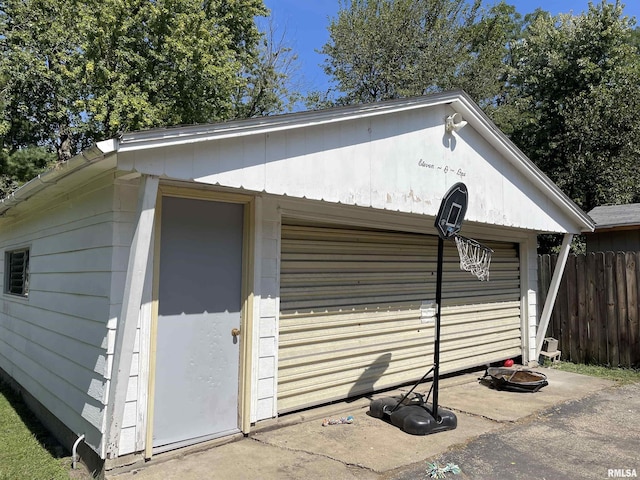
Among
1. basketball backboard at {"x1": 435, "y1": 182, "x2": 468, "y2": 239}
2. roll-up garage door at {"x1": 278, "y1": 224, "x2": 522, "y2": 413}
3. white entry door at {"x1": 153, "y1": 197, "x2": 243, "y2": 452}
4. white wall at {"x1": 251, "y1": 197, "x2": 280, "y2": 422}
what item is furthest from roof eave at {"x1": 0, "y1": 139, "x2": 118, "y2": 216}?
basketball backboard at {"x1": 435, "y1": 182, "x2": 468, "y2": 239}

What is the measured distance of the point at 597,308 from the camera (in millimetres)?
7656

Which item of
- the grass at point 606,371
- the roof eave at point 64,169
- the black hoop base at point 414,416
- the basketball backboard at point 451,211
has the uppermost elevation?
the roof eave at point 64,169

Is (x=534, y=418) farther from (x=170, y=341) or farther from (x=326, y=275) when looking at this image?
(x=170, y=341)

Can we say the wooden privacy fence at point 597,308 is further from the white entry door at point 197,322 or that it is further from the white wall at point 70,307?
the white wall at point 70,307

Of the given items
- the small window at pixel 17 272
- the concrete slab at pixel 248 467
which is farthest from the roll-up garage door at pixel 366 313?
the small window at pixel 17 272

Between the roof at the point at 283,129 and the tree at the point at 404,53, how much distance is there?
1178cm

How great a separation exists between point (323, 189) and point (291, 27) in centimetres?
1629

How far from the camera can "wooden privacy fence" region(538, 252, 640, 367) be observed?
7.27m

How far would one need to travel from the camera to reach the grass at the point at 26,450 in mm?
3762

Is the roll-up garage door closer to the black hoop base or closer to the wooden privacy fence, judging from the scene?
the black hoop base

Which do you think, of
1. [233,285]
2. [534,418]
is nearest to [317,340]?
[233,285]

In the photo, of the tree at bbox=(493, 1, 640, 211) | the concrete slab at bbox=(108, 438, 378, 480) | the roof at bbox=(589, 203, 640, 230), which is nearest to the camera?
the concrete slab at bbox=(108, 438, 378, 480)

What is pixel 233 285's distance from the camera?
169 inches

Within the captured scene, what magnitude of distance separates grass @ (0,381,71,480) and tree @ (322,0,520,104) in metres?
15.5
